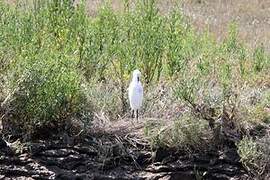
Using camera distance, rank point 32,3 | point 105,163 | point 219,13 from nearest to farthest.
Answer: point 105,163 < point 32,3 < point 219,13

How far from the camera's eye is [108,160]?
7.37 m

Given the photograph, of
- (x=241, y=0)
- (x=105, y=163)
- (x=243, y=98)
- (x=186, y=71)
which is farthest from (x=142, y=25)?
(x=241, y=0)

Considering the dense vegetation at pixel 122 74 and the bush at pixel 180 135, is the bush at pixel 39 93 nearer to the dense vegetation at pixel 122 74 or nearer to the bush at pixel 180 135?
the dense vegetation at pixel 122 74

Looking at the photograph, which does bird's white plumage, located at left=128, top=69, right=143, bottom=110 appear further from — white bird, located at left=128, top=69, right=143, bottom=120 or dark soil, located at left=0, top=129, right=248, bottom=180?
dark soil, located at left=0, top=129, right=248, bottom=180

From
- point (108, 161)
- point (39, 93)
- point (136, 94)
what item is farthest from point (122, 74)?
point (108, 161)

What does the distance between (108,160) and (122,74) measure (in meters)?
1.67

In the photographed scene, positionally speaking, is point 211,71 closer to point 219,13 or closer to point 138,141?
point 138,141

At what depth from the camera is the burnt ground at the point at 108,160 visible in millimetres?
7289

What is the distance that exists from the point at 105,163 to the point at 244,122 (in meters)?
1.63

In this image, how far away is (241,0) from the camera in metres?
23.5

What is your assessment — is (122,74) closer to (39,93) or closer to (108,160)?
(39,93)

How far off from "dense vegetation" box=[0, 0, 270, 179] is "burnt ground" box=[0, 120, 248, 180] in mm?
147

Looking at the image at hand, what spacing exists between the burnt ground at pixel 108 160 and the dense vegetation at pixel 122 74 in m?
0.15

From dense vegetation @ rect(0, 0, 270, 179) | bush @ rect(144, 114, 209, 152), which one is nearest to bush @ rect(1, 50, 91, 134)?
dense vegetation @ rect(0, 0, 270, 179)
